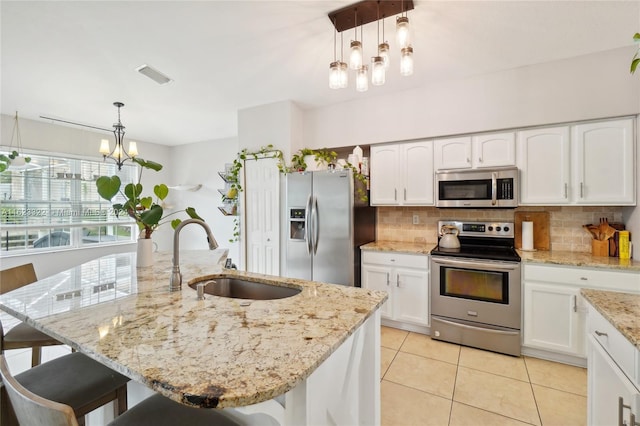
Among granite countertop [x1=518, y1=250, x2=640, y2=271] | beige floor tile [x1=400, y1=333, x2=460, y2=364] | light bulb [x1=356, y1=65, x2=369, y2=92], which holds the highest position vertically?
light bulb [x1=356, y1=65, x2=369, y2=92]

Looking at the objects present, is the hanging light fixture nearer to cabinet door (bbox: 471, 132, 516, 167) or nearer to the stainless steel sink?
the stainless steel sink

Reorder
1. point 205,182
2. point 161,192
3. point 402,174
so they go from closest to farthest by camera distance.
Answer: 1. point 161,192
2. point 402,174
3. point 205,182

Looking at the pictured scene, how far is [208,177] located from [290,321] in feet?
16.9

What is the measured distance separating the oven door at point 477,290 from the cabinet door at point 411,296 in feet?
0.30

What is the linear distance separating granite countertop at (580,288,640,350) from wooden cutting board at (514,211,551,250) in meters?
1.65

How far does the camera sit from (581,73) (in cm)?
251

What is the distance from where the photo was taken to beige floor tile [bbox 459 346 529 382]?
2.29 m

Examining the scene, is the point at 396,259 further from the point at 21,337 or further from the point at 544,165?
the point at 21,337

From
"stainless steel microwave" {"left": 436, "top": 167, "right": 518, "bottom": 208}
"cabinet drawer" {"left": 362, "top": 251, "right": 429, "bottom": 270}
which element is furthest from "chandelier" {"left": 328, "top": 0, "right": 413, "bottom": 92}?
"cabinet drawer" {"left": 362, "top": 251, "right": 429, "bottom": 270}

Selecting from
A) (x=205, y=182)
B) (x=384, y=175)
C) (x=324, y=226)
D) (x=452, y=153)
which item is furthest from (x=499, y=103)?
(x=205, y=182)

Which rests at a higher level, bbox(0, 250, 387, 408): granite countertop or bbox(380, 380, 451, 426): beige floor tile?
bbox(0, 250, 387, 408): granite countertop

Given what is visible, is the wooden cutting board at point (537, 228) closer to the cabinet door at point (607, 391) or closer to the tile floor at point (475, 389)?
the tile floor at point (475, 389)

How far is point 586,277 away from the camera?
2258 mm

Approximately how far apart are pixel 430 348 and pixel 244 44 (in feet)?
10.7
